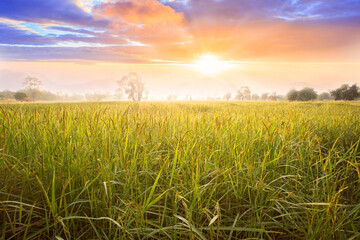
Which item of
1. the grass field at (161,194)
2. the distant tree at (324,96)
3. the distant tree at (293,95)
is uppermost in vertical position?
the distant tree at (324,96)

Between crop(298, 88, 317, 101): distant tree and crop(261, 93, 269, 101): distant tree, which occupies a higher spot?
crop(261, 93, 269, 101): distant tree

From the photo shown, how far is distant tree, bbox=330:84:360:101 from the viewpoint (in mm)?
44969

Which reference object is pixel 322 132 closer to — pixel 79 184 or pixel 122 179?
pixel 122 179

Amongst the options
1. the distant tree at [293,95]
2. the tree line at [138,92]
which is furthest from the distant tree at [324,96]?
the distant tree at [293,95]

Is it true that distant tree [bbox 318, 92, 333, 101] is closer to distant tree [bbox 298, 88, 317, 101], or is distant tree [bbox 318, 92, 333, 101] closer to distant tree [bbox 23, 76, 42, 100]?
distant tree [bbox 298, 88, 317, 101]

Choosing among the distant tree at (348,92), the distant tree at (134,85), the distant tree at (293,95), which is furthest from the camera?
the distant tree at (134,85)

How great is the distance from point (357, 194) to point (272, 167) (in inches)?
25.0

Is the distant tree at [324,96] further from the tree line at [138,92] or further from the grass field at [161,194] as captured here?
the grass field at [161,194]

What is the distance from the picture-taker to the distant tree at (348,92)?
Result: 45.0 meters

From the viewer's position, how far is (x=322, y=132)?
2.79 meters

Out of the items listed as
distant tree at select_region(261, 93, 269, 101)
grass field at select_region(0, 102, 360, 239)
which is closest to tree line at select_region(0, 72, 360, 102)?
distant tree at select_region(261, 93, 269, 101)

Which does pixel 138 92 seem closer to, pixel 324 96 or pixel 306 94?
pixel 306 94

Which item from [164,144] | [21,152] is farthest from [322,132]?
[21,152]

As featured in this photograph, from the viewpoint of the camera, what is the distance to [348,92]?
45375 mm
